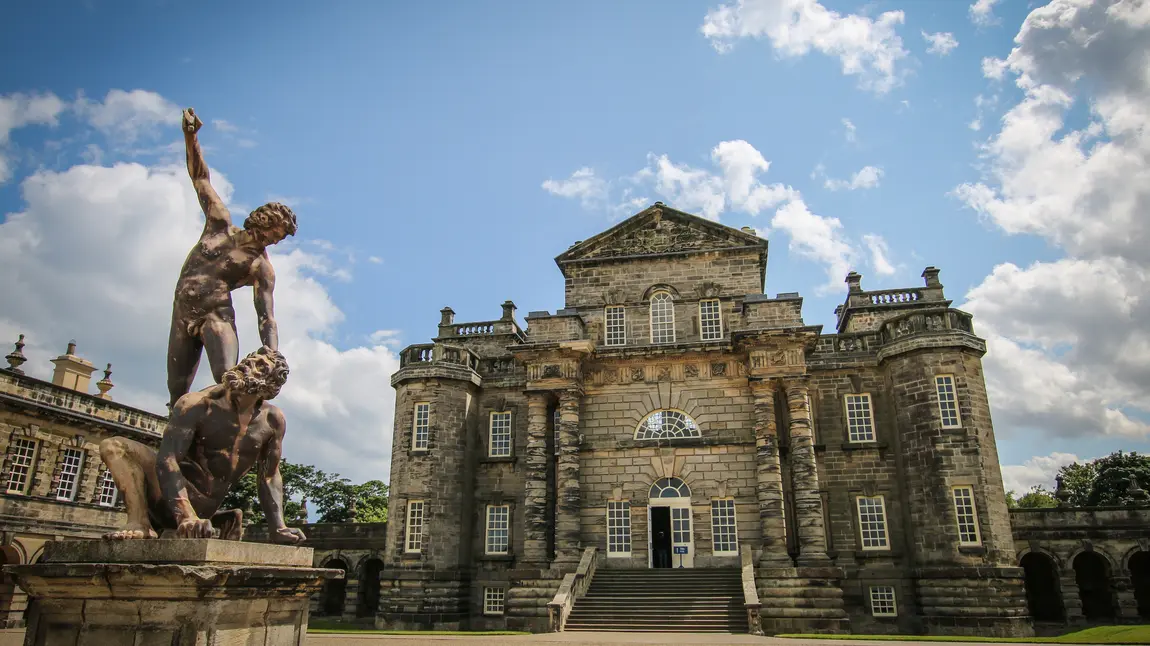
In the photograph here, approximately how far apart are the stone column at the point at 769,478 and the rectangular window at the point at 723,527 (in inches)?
42.6

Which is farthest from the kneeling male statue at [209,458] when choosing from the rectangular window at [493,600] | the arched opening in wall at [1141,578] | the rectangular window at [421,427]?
the arched opening in wall at [1141,578]

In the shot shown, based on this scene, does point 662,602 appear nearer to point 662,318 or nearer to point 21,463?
point 662,318

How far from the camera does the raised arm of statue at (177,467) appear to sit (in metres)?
4.98

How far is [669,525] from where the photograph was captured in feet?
82.0

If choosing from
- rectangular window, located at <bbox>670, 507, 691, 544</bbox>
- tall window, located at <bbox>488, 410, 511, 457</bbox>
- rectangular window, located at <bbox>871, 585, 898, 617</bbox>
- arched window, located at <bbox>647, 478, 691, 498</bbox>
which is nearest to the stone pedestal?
rectangular window, located at <bbox>670, 507, 691, 544</bbox>

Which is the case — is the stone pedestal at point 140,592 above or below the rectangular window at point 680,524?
below

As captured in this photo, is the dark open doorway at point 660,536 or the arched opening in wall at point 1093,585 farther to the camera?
the arched opening in wall at point 1093,585

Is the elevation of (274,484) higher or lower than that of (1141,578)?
higher

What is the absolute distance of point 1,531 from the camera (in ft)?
77.7

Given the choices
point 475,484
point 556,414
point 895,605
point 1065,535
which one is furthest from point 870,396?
point 475,484

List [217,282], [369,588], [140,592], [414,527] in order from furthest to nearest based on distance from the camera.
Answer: [369,588]
[414,527]
[217,282]
[140,592]

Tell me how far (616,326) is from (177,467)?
23.0 m

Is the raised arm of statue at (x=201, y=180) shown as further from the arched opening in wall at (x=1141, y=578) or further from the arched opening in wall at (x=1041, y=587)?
the arched opening in wall at (x=1141, y=578)

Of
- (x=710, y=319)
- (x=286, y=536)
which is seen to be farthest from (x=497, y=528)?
(x=286, y=536)
